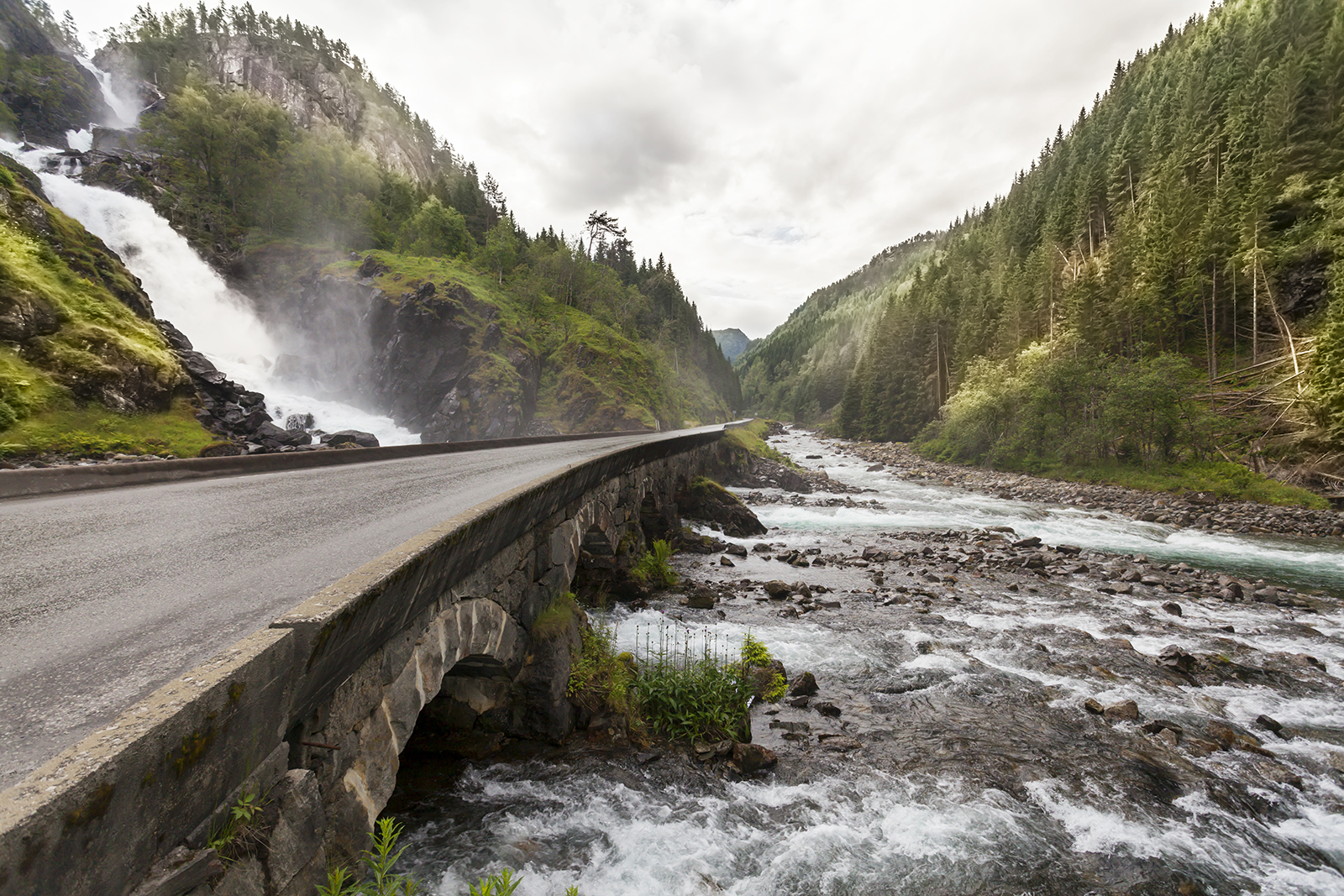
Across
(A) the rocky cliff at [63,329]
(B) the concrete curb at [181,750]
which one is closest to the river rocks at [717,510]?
(B) the concrete curb at [181,750]

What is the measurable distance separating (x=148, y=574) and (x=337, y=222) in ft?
246

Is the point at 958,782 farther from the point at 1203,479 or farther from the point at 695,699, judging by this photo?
the point at 1203,479

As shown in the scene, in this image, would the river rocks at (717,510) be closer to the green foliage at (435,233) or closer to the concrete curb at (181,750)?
the concrete curb at (181,750)

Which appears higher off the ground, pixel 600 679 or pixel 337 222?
pixel 337 222

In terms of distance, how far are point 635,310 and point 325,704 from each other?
83270 millimetres

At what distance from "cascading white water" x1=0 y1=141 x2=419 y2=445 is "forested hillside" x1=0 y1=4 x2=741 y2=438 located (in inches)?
101

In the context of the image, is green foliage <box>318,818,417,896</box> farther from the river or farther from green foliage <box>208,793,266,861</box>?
the river

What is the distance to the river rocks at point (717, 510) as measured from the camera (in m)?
20.6

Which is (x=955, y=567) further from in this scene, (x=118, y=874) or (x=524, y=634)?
(x=118, y=874)

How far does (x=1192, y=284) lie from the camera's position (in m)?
38.4

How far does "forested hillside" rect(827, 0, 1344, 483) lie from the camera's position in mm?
31109

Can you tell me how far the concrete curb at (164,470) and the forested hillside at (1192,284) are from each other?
3945cm

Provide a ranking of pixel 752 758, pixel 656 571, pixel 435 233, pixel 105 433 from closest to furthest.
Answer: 1. pixel 752 758
2. pixel 656 571
3. pixel 105 433
4. pixel 435 233

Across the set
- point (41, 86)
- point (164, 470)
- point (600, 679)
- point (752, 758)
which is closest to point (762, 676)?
point (752, 758)
